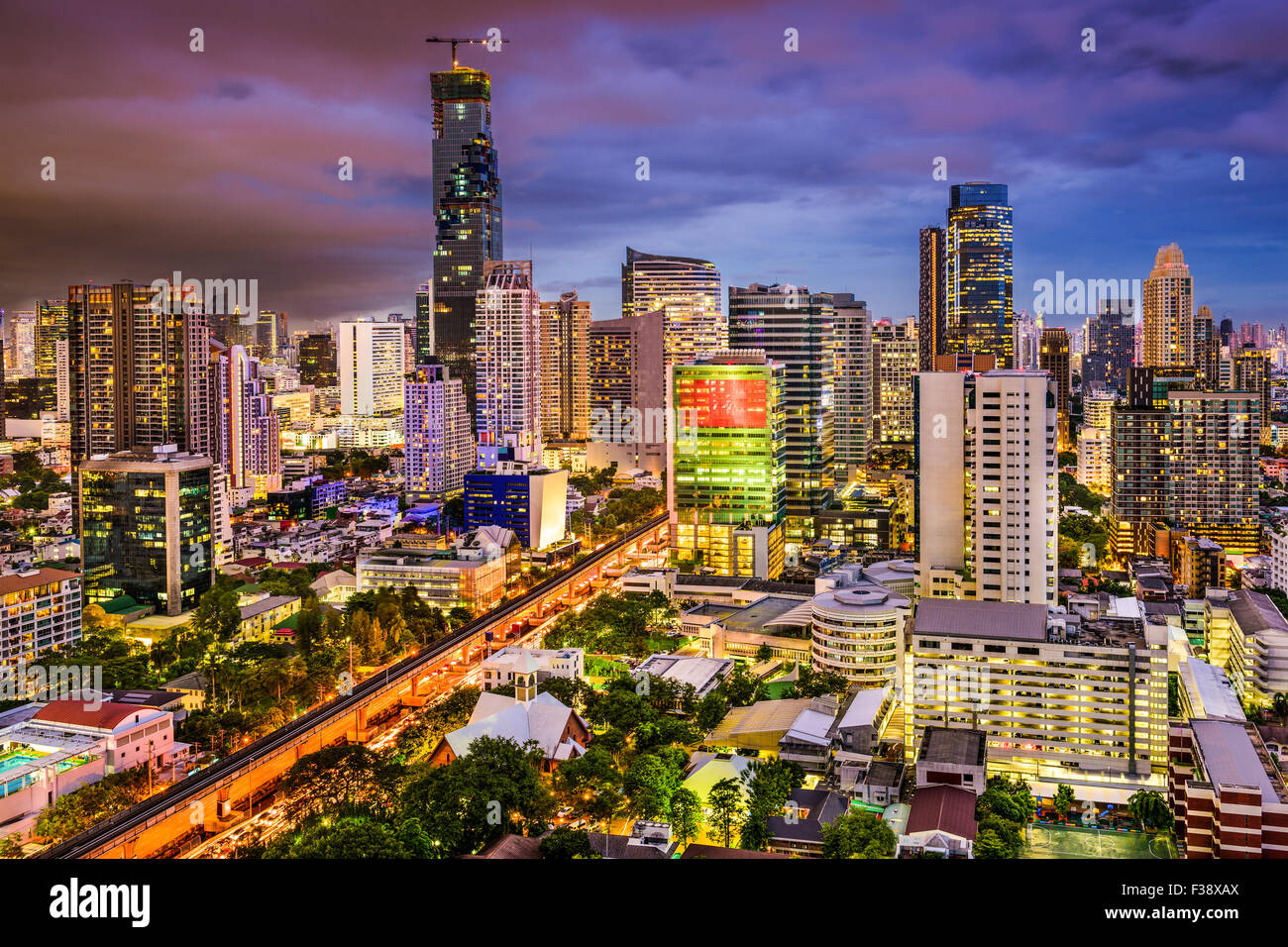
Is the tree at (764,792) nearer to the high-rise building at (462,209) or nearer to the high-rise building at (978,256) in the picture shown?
the high-rise building at (462,209)

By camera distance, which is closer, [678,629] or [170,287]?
[678,629]

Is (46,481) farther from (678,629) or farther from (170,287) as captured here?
(678,629)

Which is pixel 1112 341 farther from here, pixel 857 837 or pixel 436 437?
pixel 857 837

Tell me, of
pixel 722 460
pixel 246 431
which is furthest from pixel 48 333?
pixel 722 460

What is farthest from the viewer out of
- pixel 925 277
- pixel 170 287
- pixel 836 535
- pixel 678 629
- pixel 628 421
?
pixel 925 277

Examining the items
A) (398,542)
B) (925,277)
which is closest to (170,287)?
(398,542)
